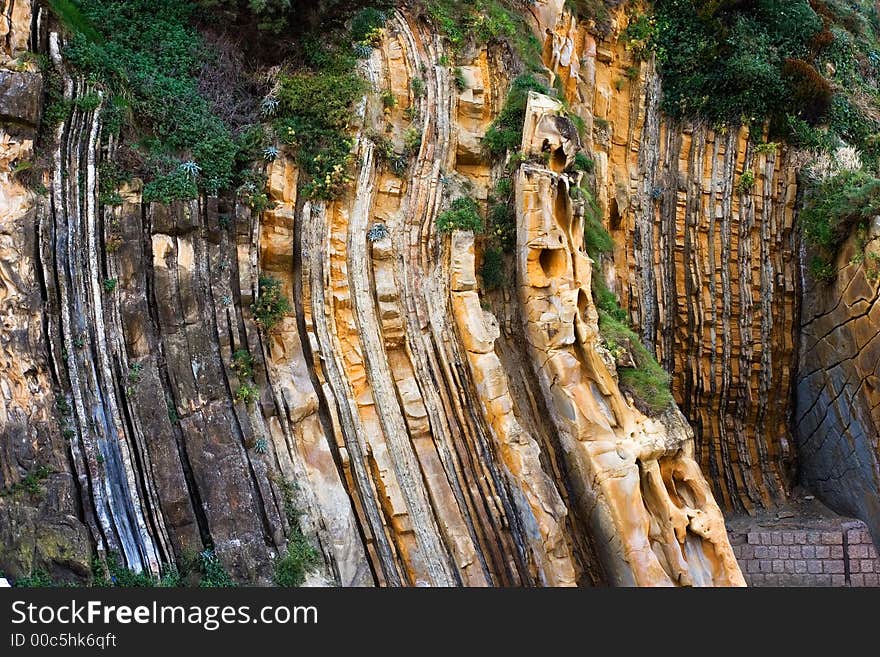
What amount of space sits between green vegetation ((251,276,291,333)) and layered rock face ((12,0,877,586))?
10cm

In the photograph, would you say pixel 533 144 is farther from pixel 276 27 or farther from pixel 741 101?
pixel 741 101

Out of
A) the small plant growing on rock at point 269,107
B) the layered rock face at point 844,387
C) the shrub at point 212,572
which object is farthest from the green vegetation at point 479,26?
the shrub at point 212,572

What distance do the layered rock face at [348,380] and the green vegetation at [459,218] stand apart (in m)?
0.16

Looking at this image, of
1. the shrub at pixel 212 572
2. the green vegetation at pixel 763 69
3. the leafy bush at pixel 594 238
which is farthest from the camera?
the green vegetation at pixel 763 69

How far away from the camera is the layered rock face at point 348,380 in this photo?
8.88m

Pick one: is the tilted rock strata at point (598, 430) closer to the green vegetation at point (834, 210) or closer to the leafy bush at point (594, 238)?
the leafy bush at point (594, 238)

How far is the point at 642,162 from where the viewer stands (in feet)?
49.5

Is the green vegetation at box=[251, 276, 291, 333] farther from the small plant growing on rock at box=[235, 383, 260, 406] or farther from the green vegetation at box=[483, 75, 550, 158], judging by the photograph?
the green vegetation at box=[483, 75, 550, 158]

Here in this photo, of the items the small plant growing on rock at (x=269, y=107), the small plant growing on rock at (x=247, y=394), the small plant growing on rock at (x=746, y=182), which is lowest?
the small plant growing on rock at (x=247, y=394)

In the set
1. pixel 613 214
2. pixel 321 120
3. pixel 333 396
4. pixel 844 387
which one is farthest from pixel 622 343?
pixel 321 120

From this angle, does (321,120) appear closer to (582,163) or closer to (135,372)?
(582,163)

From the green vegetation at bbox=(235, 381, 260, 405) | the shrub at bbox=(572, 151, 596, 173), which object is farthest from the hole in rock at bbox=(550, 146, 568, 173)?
the green vegetation at bbox=(235, 381, 260, 405)

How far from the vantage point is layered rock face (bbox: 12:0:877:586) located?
888 cm

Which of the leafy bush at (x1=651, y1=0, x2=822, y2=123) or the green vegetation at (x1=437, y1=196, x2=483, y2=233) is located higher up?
the leafy bush at (x1=651, y1=0, x2=822, y2=123)
